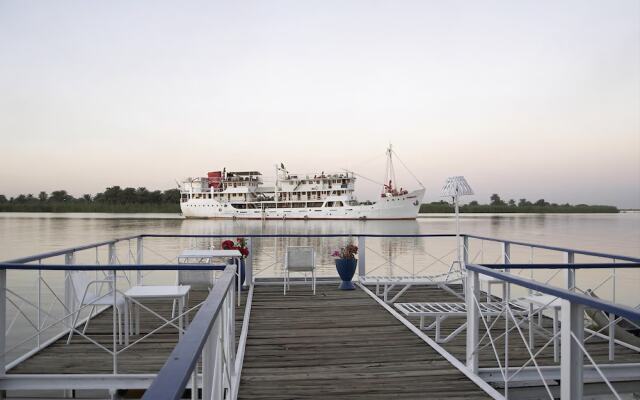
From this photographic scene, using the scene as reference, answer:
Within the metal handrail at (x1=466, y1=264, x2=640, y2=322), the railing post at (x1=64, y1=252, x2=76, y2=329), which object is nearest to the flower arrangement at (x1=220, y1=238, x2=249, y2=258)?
the railing post at (x1=64, y1=252, x2=76, y2=329)

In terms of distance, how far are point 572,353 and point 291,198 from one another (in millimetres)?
53343

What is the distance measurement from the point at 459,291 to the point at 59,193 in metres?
75.6

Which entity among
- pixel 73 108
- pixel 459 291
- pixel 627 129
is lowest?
pixel 459 291

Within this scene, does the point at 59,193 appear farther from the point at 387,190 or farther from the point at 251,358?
the point at 251,358

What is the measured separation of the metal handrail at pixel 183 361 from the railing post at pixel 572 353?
1614 mm

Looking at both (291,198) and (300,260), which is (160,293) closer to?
(300,260)

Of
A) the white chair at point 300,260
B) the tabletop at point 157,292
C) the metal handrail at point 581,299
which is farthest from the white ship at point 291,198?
the metal handrail at point 581,299

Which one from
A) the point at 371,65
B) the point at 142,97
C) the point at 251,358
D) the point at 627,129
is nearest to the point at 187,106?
the point at 142,97

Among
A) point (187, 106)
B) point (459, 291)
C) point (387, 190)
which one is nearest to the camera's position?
point (459, 291)

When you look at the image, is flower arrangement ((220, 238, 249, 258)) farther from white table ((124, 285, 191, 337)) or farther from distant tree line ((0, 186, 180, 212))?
distant tree line ((0, 186, 180, 212))

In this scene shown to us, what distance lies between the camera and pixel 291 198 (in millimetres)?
55438

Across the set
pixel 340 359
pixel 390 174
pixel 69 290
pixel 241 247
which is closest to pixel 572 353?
pixel 340 359

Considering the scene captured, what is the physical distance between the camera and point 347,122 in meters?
32.3

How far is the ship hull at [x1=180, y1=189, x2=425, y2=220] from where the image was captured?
51719 mm
